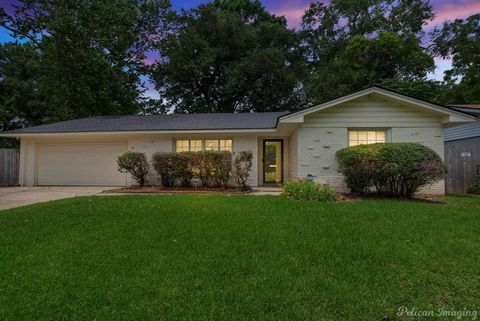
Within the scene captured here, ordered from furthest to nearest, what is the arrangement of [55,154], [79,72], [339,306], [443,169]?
1. [79,72]
2. [55,154]
3. [443,169]
4. [339,306]

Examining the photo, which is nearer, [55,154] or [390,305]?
[390,305]

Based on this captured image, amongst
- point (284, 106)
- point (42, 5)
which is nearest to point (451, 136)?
point (284, 106)

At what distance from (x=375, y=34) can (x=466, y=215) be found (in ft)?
78.0

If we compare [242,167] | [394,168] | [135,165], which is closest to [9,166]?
[135,165]

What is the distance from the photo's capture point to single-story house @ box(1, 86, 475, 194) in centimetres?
967

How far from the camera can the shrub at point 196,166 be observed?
10469 mm

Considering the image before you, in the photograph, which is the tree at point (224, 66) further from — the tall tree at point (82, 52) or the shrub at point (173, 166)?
the shrub at point (173, 166)

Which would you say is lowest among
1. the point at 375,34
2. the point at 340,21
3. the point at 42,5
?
the point at 42,5

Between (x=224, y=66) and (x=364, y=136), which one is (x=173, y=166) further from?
(x=224, y=66)

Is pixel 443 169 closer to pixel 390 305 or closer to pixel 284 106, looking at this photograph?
pixel 390 305

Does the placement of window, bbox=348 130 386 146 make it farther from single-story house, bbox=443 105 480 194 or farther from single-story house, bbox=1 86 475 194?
single-story house, bbox=443 105 480 194

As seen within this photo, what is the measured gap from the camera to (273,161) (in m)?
12.7

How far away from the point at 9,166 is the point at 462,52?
108 feet

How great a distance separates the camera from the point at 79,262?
11.2ft
